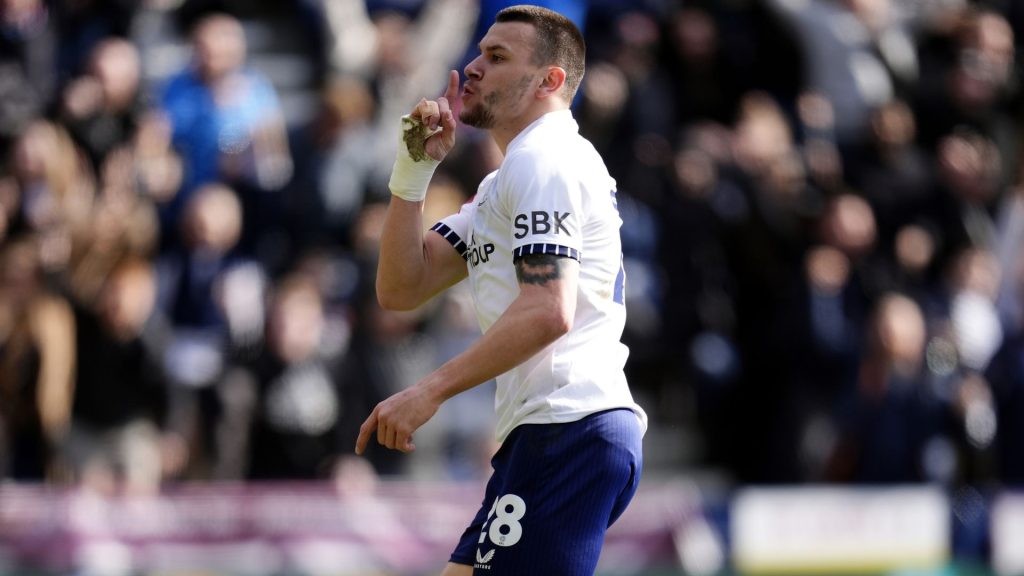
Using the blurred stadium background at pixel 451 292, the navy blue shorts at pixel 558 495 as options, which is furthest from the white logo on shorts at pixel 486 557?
the blurred stadium background at pixel 451 292

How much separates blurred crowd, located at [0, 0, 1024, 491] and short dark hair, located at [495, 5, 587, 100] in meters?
5.91

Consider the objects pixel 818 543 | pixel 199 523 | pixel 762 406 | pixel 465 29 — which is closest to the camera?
pixel 199 523

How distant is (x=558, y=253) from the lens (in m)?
4.78

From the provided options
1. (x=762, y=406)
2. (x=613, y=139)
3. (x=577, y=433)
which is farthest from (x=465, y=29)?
(x=577, y=433)

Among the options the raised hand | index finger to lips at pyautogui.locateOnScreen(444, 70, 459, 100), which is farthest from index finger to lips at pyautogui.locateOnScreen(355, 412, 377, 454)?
index finger to lips at pyautogui.locateOnScreen(444, 70, 459, 100)

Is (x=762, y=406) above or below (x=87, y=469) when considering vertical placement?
below

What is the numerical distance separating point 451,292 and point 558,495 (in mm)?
6860

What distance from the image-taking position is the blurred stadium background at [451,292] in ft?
35.3

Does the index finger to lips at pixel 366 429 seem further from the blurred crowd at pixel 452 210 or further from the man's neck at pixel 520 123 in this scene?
the blurred crowd at pixel 452 210

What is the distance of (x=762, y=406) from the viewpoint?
1285cm

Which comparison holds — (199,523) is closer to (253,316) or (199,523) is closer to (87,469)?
(87,469)

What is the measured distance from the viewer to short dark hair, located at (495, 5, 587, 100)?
534cm

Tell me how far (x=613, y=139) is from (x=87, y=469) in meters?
5.44

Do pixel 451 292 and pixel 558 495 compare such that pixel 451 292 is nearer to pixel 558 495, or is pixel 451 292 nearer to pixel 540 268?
pixel 558 495
